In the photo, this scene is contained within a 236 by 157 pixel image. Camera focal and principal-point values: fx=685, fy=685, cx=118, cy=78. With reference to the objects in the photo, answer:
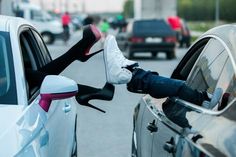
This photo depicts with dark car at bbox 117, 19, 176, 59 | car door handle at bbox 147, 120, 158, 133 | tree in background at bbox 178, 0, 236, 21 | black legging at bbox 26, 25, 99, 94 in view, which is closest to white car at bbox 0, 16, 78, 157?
black legging at bbox 26, 25, 99, 94

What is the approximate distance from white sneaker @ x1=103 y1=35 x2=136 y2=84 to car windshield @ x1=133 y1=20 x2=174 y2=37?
69.2 feet

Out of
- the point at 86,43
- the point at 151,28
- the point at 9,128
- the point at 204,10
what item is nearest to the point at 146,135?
the point at 86,43

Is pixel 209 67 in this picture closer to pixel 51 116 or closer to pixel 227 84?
pixel 227 84

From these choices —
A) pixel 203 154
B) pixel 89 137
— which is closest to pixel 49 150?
pixel 203 154

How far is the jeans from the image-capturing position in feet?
13.6

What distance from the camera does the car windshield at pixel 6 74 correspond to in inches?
175

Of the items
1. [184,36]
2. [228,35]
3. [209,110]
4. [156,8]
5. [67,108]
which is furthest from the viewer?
[156,8]

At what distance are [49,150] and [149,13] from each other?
→ 142ft

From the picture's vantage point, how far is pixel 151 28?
25.8m

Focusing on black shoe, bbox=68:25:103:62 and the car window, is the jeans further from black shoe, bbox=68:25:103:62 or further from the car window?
the car window

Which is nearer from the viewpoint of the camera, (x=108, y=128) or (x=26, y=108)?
(x=26, y=108)

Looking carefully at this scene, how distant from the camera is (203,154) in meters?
3.21

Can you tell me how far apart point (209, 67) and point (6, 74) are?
1384mm

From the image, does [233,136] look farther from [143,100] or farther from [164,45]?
[164,45]
